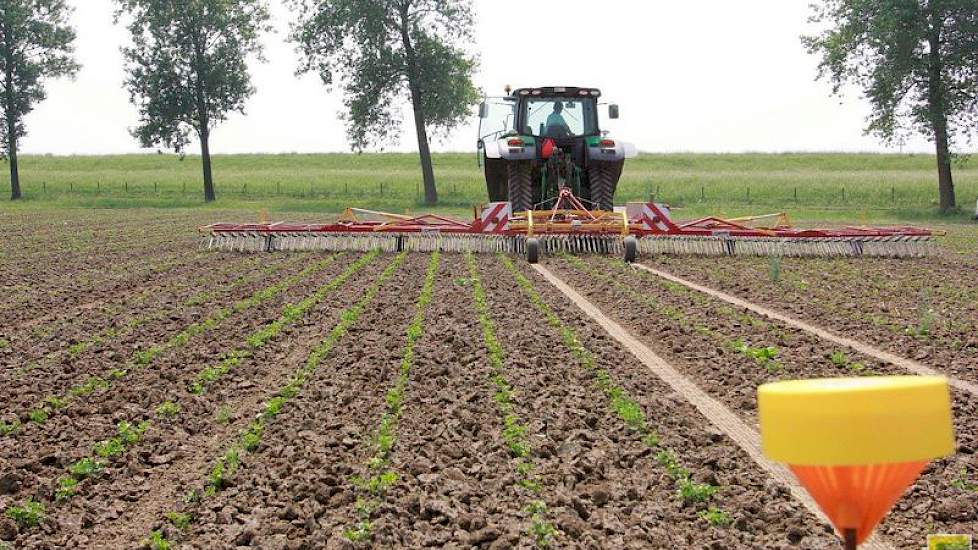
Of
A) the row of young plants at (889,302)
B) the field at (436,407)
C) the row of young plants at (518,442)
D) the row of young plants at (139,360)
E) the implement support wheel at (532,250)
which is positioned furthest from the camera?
the implement support wheel at (532,250)


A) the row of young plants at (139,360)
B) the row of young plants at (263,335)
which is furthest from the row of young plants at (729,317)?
the row of young plants at (139,360)

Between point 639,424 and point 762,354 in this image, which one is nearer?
point 639,424

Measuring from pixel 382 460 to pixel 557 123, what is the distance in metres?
13.1

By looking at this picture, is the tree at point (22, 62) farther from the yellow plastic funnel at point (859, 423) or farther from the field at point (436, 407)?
the yellow plastic funnel at point (859, 423)

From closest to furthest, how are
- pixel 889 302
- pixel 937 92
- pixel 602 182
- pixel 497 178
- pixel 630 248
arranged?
1. pixel 889 302
2. pixel 630 248
3. pixel 602 182
4. pixel 497 178
5. pixel 937 92

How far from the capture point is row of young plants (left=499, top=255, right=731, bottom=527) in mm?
5285

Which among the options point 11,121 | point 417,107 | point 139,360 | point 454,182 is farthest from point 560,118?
point 11,121

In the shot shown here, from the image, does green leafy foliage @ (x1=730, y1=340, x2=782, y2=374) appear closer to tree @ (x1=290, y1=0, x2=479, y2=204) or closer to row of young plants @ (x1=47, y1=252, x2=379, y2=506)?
row of young plants @ (x1=47, y1=252, x2=379, y2=506)

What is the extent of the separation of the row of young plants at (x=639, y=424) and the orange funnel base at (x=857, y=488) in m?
2.93

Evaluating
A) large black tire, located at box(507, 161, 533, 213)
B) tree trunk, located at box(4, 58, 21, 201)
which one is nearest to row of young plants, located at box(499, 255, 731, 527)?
large black tire, located at box(507, 161, 533, 213)

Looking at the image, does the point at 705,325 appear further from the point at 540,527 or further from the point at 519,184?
the point at 519,184

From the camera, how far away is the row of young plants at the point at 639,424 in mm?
5285

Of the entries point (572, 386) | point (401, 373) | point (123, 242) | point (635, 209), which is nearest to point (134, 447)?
point (401, 373)

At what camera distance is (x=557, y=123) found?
60.4ft
